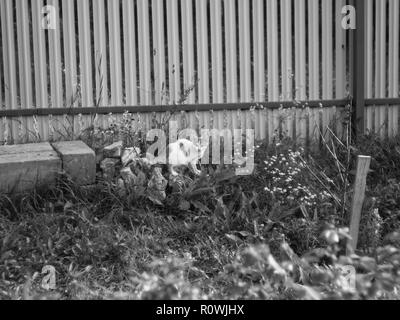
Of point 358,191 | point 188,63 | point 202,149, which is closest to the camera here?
point 358,191

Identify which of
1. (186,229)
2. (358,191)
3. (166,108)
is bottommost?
(186,229)

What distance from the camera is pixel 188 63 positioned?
6.80m

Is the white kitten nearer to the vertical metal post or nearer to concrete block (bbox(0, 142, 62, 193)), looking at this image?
concrete block (bbox(0, 142, 62, 193))

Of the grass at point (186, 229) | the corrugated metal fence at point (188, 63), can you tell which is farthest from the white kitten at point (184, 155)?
the corrugated metal fence at point (188, 63)

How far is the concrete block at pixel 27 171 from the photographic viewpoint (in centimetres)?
511

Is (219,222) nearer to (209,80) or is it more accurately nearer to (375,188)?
(375,188)

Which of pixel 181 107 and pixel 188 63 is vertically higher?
pixel 188 63

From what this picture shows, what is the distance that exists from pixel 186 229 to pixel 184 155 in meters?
0.95

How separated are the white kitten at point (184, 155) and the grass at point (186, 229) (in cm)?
20

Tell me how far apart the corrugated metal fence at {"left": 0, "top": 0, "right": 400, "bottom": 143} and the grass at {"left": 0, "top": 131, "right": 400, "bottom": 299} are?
120 centimetres

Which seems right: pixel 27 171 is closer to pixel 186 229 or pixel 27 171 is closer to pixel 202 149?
pixel 186 229

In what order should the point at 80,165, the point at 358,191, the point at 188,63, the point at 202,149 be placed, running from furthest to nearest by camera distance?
the point at 188,63 < the point at 202,149 < the point at 80,165 < the point at 358,191

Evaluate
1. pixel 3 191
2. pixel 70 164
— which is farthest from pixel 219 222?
pixel 3 191

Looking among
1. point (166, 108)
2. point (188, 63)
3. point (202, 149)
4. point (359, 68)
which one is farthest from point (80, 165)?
point (359, 68)
